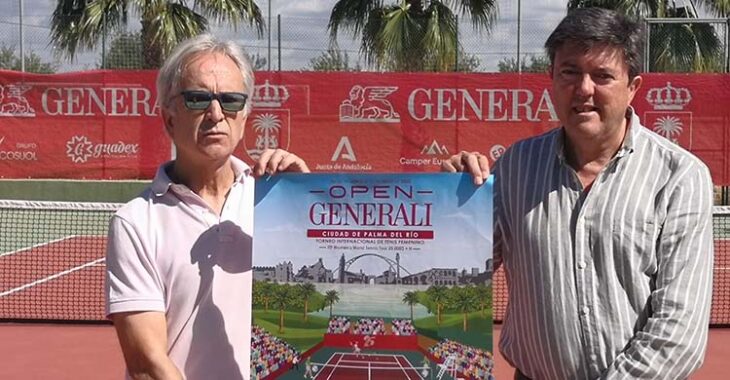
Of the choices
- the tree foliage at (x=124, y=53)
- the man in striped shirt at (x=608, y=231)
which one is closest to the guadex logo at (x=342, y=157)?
the tree foliage at (x=124, y=53)

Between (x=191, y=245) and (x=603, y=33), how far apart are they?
43.7 inches

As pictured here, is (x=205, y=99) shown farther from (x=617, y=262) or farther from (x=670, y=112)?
(x=670, y=112)

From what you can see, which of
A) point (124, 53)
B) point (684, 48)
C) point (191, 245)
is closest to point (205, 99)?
point (191, 245)

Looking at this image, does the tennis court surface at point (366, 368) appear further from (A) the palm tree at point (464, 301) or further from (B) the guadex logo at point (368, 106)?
(B) the guadex logo at point (368, 106)

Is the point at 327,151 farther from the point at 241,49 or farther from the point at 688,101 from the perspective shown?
the point at 241,49

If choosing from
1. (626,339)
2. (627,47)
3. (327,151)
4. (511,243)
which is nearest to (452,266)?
(511,243)

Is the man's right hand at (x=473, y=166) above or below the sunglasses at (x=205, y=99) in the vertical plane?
below

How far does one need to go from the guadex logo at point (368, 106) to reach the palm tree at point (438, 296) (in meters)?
10.6

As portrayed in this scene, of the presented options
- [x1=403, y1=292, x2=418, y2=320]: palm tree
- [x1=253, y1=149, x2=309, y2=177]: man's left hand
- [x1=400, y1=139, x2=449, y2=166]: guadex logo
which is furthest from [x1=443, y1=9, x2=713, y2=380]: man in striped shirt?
[x1=400, y1=139, x2=449, y2=166]: guadex logo

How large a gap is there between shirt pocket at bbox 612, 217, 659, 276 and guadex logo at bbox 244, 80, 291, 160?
10.9 m

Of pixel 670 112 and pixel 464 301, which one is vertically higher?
pixel 670 112

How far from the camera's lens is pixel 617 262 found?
2475mm

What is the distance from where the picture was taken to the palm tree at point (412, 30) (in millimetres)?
15992

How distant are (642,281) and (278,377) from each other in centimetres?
92
